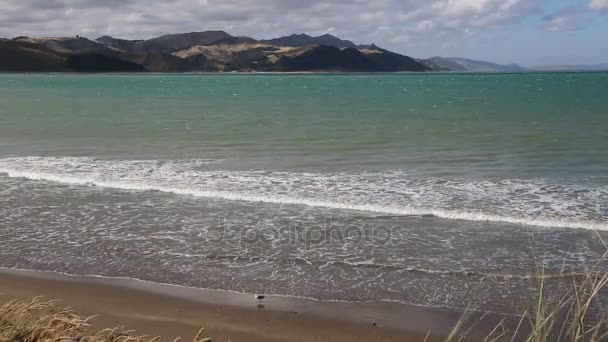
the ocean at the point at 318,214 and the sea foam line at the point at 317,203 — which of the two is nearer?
the ocean at the point at 318,214

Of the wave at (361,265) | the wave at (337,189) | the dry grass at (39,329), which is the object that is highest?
the dry grass at (39,329)

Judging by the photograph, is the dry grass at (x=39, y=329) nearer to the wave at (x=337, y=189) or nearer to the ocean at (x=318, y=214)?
the ocean at (x=318, y=214)

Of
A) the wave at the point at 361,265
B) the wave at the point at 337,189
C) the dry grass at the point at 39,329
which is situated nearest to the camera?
the dry grass at the point at 39,329

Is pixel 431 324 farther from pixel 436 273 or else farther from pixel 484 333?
pixel 436 273

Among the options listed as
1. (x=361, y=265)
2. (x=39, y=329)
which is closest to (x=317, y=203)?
(x=361, y=265)

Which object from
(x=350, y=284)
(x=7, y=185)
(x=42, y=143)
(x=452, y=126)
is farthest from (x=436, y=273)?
(x=452, y=126)

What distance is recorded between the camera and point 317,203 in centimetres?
1265

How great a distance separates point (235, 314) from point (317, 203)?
5700mm

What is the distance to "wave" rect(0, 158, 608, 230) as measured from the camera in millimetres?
11773

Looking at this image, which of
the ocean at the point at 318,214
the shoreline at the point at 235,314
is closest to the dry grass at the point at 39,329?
the shoreline at the point at 235,314

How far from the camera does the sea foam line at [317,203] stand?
1109 centimetres

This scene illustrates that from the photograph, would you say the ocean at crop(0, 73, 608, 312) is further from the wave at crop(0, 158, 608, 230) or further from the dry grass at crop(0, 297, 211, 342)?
the dry grass at crop(0, 297, 211, 342)

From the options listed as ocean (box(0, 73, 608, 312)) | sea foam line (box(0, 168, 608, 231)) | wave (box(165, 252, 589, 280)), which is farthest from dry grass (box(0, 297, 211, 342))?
sea foam line (box(0, 168, 608, 231))

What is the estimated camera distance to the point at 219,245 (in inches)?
387
